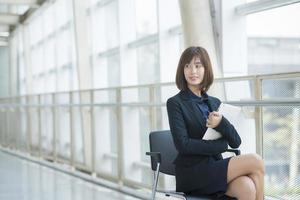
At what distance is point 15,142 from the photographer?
39.5ft

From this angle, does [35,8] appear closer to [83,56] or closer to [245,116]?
[83,56]

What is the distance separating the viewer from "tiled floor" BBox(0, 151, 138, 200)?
18.2 ft

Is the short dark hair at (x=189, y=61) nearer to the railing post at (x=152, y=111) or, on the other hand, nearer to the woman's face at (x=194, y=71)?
the woman's face at (x=194, y=71)

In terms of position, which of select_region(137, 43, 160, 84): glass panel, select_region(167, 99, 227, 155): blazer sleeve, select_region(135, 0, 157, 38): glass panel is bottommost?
select_region(167, 99, 227, 155): blazer sleeve

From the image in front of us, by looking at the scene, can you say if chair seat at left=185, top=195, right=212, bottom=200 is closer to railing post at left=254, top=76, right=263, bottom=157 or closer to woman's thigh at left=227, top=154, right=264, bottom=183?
woman's thigh at left=227, top=154, right=264, bottom=183

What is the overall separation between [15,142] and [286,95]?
383 inches

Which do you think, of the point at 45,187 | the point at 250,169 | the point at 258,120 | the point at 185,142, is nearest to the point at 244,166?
the point at 250,169

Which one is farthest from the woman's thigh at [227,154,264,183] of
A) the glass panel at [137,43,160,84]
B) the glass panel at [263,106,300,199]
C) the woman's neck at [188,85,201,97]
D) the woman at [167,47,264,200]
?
the glass panel at [137,43,160,84]

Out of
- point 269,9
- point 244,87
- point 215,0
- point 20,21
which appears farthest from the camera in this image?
point 20,21

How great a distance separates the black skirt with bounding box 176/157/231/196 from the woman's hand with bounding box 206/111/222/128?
0.67 ft

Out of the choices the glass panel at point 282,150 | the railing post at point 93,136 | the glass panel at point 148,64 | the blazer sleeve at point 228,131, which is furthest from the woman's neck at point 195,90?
the glass panel at point 148,64

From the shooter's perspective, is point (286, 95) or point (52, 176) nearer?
point (286, 95)

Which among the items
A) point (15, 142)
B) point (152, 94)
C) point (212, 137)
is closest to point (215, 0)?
point (152, 94)

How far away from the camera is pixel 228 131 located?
2.66 metres
